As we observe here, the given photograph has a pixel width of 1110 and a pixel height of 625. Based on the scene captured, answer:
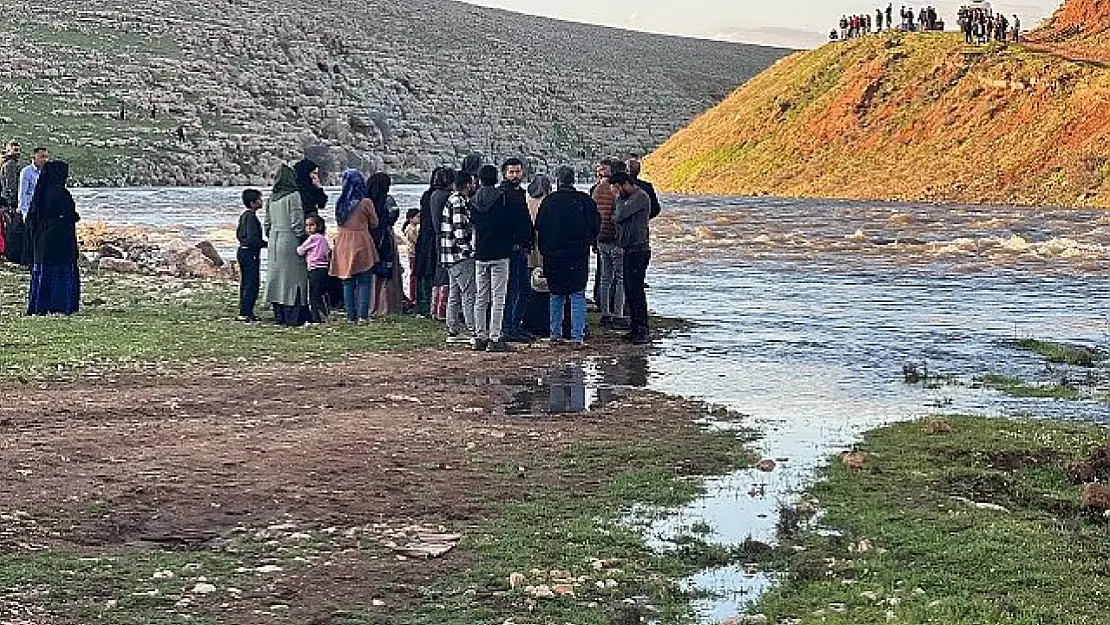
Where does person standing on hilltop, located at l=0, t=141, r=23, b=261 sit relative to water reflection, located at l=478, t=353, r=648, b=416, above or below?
above

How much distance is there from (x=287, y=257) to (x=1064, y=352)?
862 cm

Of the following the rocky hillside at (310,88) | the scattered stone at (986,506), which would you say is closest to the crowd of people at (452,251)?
the scattered stone at (986,506)

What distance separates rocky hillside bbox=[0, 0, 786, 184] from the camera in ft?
281

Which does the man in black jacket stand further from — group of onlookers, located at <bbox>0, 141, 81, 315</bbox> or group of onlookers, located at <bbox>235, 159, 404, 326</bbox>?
group of onlookers, located at <bbox>0, 141, 81, 315</bbox>

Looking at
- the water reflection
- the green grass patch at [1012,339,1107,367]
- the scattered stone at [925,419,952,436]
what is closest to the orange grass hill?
the green grass patch at [1012,339,1107,367]

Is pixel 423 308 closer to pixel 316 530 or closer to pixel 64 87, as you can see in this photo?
pixel 316 530

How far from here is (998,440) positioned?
38.1 feet

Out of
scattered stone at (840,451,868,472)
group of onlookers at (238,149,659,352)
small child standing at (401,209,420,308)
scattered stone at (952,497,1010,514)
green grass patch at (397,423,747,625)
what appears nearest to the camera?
green grass patch at (397,423,747,625)

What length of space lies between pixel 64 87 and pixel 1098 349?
264ft

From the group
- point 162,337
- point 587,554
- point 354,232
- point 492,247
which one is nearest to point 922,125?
point 354,232

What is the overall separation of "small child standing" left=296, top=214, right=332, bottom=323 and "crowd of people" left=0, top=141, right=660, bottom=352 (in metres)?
0.02

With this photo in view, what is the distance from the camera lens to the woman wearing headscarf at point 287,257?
18297 mm

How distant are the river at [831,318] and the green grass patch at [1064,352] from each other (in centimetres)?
29

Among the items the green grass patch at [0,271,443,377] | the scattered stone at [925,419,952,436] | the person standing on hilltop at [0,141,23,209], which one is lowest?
the green grass patch at [0,271,443,377]
